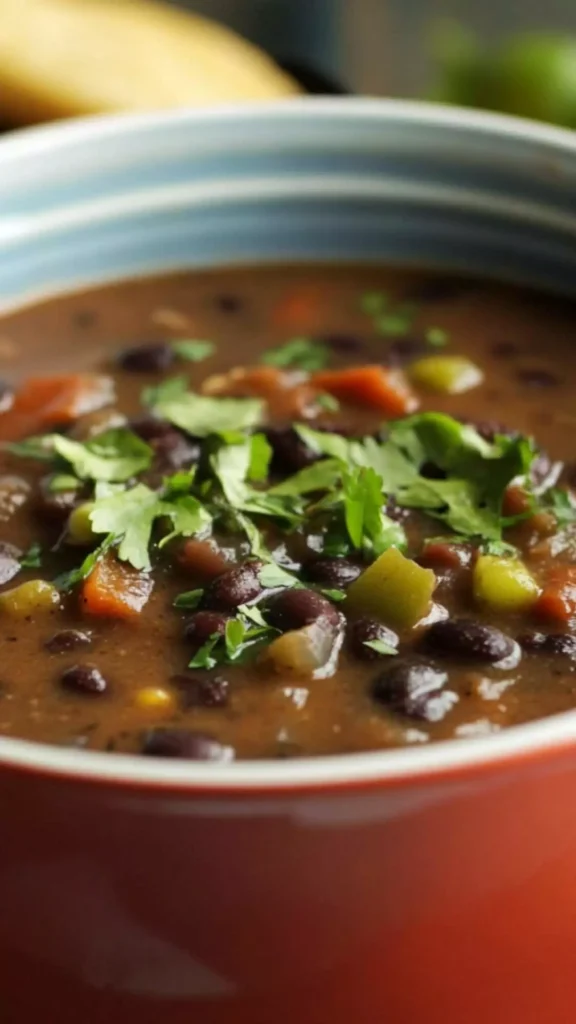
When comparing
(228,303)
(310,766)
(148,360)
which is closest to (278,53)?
(228,303)

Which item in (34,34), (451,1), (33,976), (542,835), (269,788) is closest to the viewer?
(269,788)

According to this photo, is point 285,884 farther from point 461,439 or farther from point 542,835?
point 461,439

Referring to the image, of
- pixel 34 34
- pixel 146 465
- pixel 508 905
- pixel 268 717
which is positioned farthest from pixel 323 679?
pixel 34 34

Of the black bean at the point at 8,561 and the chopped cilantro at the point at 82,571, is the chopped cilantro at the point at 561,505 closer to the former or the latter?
the chopped cilantro at the point at 82,571

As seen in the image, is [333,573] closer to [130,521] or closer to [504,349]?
[130,521]

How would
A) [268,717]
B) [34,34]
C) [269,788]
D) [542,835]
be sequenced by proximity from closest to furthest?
[269,788], [542,835], [268,717], [34,34]

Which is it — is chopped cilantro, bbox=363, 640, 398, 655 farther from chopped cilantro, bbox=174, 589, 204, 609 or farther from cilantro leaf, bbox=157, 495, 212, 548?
cilantro leaf, bbox=157, 495, 212, 548

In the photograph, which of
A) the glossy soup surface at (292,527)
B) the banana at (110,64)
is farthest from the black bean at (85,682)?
the banana at (110,64)
